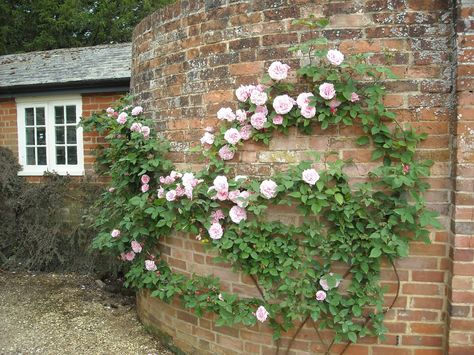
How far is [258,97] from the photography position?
2.75m

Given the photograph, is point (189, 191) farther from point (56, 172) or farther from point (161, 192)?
point (56, 172)

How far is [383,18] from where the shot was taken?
2588 mm

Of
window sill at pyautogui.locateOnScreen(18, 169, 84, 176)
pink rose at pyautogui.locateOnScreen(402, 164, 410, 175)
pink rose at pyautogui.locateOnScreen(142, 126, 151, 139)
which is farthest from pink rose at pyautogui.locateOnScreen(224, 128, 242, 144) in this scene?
window sill at pyautogui.locateOnScreen(18, 169, 84, 176)

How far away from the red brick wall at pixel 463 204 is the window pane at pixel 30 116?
23.6 feet

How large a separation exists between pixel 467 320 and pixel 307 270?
0.99m

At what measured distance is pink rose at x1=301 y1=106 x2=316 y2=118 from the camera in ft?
8.63

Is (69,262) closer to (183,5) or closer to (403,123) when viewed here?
(183,5)

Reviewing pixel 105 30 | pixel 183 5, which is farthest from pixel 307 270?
pixel 105 30

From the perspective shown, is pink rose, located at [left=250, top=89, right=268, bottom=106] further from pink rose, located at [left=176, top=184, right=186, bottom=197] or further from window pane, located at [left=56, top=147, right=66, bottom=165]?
window pane, located at [left=56, top=147, right=66, bottom=165]

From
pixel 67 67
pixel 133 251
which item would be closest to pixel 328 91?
pixel 133 251

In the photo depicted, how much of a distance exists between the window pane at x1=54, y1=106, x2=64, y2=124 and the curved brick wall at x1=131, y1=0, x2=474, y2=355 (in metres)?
4.48

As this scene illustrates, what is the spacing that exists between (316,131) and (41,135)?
6267 mm

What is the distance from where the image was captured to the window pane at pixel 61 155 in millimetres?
7309

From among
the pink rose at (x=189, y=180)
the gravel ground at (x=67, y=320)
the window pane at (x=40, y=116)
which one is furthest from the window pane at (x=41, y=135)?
the pink rose at (x=189, y=180)
